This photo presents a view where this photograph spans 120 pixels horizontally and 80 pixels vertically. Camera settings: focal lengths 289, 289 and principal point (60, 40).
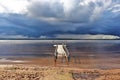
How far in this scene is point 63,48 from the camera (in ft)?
137

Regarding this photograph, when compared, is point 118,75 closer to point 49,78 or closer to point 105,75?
point 105,75

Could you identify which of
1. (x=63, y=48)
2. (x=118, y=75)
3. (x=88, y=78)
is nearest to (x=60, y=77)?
(x=88, y=78)

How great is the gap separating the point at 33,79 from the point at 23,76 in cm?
162

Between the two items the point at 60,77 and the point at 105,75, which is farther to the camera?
the point at 105,75

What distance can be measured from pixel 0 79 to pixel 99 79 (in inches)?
388

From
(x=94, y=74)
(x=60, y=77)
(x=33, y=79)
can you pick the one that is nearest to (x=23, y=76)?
(x=33, y=79)

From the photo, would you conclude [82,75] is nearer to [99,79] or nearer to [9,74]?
[99,79]

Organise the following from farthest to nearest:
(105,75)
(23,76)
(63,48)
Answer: (63,48) < (105,75) < (23,76)

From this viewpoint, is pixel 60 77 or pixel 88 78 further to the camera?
pixel 88 78

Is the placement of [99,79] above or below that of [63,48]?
below

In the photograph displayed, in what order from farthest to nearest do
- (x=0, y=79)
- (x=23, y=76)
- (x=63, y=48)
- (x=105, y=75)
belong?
(x=63, y=48)
(x=105, y=75)
(x=23, y=76)
(x=0, y=79)

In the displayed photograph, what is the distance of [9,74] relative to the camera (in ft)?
96.8

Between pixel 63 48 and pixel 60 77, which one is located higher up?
pixel 63 48

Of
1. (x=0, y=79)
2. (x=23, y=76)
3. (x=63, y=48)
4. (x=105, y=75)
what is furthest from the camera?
(x=63, y=48)
